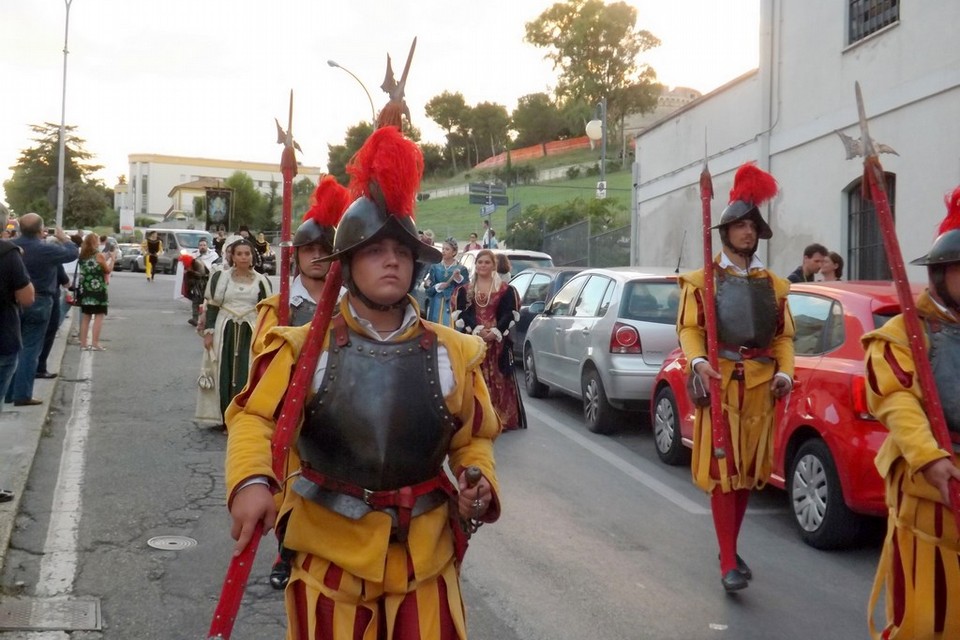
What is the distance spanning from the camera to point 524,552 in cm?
625

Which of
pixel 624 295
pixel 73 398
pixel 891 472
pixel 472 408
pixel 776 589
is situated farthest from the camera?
pixel 73 398

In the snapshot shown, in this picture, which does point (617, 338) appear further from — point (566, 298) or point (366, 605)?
point (366, 605)

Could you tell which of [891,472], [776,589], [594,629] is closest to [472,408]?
[891,472]

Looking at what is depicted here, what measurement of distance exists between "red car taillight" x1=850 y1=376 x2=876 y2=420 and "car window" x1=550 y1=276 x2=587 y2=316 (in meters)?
5.36

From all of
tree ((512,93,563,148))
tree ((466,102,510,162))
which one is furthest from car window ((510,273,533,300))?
tree ((466,102,510,162))

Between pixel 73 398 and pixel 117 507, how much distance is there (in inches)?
192

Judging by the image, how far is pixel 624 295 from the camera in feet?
33.2

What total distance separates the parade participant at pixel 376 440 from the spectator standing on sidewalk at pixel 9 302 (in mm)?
5320

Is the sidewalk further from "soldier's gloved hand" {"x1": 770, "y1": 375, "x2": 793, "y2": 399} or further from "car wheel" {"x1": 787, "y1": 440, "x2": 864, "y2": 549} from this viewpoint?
"car wheel" {"x1": 787, "y1": 440, "x2": 864, "y2": 549}

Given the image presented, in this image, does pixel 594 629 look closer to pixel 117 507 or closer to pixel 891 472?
pixel 891 472

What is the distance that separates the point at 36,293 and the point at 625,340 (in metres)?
5.52

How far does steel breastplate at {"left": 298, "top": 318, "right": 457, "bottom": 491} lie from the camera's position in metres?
2.80

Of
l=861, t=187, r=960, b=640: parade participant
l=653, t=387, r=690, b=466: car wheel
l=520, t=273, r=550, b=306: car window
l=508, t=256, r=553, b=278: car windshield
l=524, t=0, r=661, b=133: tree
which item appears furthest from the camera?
l=524, t=0, r=661, b=133: tree

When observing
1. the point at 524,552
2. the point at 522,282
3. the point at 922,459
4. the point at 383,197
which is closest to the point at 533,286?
the point at 522,282
